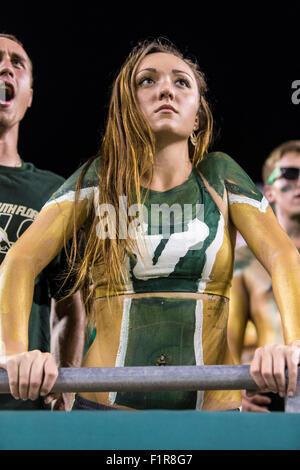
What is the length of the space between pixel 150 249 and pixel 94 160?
22 cm

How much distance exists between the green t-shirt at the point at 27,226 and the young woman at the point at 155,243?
0.23 metres

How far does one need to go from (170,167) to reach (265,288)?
3.34 ft

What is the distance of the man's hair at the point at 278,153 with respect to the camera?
219 centimetres

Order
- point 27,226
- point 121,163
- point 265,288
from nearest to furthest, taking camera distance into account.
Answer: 1. point 121,163
2. point 27,226
3. point 265,288

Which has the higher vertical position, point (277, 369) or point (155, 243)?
point (155, 243)

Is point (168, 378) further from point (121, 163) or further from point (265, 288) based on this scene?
point (265, 288)

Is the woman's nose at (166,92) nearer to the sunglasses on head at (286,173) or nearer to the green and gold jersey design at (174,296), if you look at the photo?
the green and gold jersey design at (174,296)

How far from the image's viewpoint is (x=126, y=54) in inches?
88.0

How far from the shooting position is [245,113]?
93.1 inches

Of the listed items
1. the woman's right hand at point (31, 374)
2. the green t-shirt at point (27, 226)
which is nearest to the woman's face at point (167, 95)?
the green t-shirt at point (27, 226)

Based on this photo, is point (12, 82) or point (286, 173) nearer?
point (12, 82)
